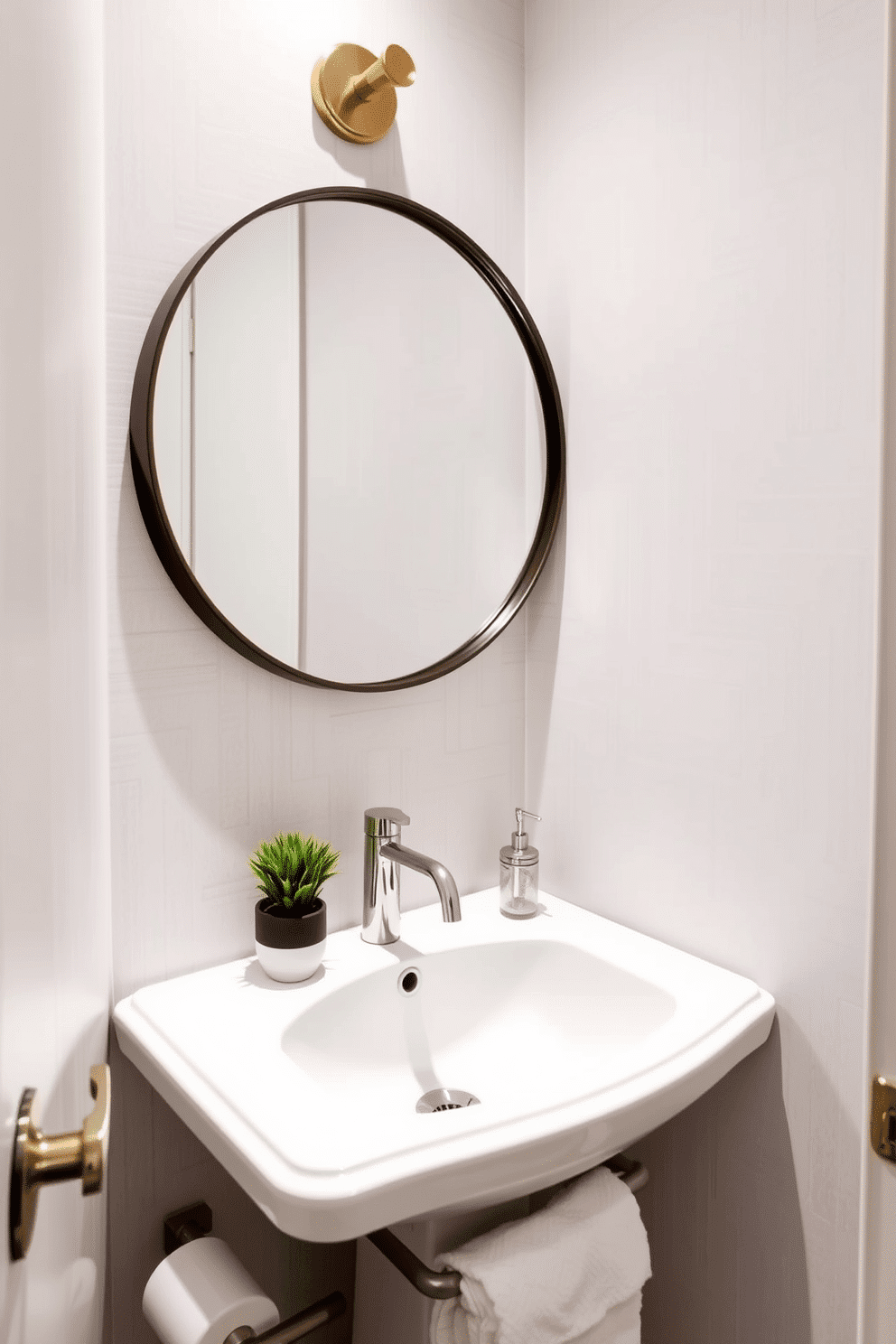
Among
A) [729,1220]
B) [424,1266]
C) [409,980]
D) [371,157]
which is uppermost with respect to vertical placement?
[371,157]

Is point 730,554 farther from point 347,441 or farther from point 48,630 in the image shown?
point 48,630

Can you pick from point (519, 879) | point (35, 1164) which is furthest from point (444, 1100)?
point (35, 1164)

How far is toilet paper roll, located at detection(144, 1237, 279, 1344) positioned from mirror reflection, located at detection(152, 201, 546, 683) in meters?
0.67

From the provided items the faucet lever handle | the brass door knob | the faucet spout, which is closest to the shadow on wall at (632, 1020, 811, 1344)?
the faucet spout

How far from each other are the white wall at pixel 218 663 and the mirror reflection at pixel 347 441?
6 cm

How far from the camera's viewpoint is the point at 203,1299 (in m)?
0.89

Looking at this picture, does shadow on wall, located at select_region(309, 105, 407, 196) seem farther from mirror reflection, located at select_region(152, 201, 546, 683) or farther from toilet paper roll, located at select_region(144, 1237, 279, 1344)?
toilet paper roll, located at select_region(144, 1237, 279, 1344)

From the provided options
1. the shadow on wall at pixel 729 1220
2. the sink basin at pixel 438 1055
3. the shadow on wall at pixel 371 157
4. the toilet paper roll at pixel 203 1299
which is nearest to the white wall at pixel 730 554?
the shadow on wall at pixel 729 1220

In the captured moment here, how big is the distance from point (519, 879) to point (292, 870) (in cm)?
36

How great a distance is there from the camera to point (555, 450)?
1.32 metres

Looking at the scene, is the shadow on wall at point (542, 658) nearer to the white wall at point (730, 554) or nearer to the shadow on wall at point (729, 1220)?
the white wall at point (730, 554)

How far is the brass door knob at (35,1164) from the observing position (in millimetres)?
409

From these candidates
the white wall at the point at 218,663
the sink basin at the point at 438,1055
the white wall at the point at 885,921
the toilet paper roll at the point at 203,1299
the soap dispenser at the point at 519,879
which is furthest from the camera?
the soap dispenser at the point at 519,879

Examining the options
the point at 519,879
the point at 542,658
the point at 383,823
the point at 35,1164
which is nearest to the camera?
the point at 35,1164
